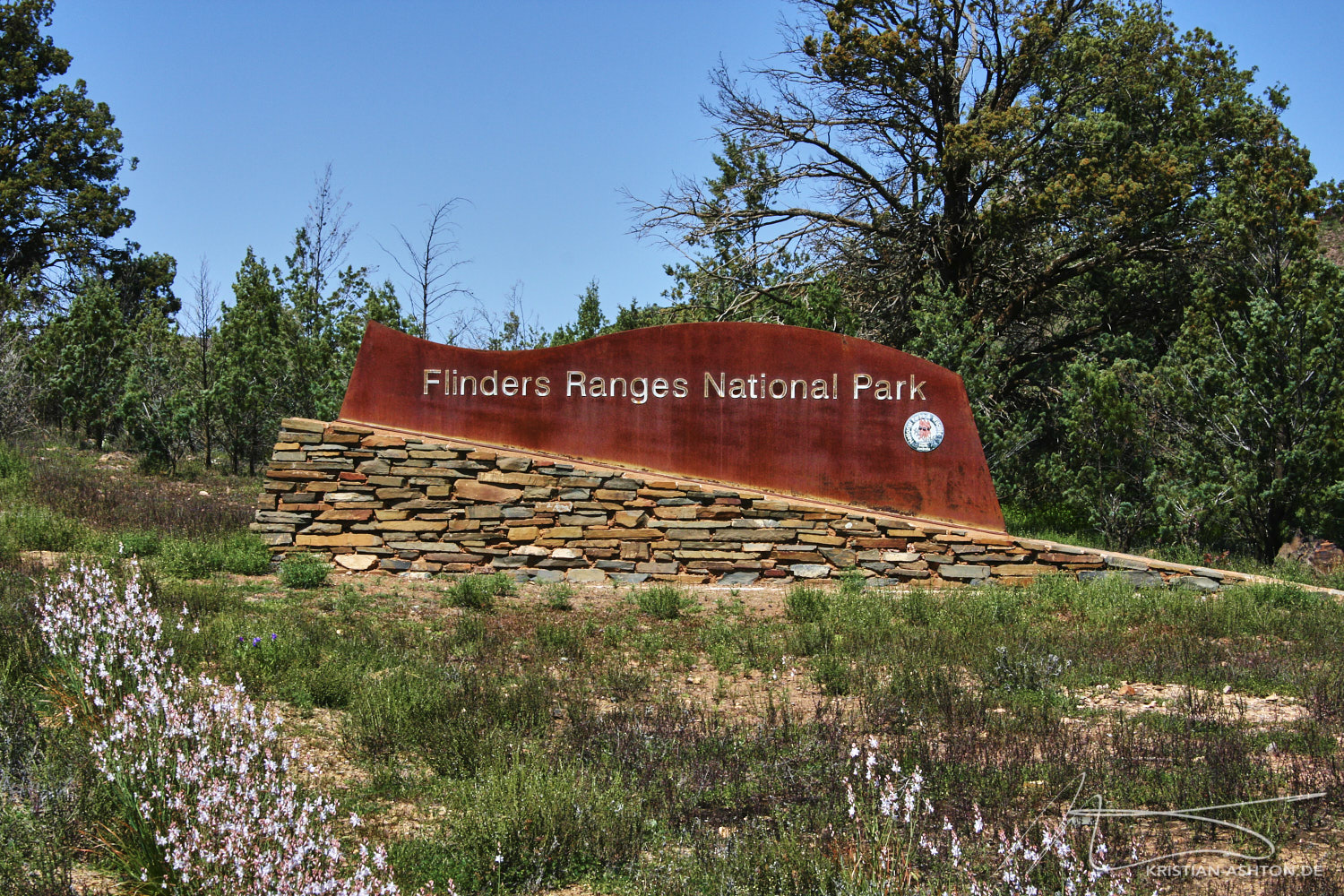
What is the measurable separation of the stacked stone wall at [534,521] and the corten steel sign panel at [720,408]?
0.82 ft

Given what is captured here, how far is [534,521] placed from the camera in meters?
10.1

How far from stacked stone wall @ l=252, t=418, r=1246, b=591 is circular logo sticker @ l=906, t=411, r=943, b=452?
37.5 inches

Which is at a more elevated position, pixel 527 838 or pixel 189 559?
pixel 189 559

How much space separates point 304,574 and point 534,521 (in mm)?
2183

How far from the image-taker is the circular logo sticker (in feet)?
33.8

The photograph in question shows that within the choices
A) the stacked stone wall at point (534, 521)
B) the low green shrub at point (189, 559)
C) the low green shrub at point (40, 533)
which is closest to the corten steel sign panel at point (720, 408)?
the stacked stone wall at point (534, 521)

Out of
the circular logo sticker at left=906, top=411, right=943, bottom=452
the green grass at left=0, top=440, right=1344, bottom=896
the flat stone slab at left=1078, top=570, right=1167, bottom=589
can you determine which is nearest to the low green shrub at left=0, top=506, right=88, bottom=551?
the green grass at left=0, top=440, right=1344, bottom=896

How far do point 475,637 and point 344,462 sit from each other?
3375 mm

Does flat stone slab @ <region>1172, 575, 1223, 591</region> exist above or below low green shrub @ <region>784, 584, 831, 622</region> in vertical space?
above

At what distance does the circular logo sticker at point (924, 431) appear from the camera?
10289mm

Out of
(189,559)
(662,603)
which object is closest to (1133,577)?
(662,603)

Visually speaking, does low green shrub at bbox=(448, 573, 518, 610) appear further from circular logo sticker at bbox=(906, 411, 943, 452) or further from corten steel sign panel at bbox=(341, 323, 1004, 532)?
circular logo sticker at bbox=(906, 411, 943, 452)

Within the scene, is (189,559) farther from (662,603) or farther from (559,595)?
(662,603)

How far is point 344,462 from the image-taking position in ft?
32.8
